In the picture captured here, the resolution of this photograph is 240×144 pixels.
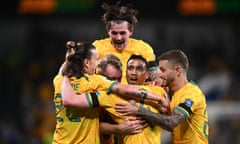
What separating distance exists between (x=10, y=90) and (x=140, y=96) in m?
9.07

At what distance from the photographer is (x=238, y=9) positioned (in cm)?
1227

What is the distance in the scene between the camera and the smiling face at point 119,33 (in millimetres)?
6898

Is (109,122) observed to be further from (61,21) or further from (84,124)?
(61,21)

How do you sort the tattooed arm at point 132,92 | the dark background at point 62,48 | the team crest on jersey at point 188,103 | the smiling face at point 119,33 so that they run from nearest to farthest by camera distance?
the tattooed arm at point 132,92
the team crest on jersey at point 188,103
the smiling face at point 119,33
the dark background at point 62,48

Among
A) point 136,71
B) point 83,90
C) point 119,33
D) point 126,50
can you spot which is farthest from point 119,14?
point 83,90

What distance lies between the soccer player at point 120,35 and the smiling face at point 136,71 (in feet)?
2.95

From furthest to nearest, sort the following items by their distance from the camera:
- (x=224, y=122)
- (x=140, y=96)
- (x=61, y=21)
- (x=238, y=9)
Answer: (x=61, y=21) → (x=224, y=122) → (x=238, y=9) → (x=140, y=96)

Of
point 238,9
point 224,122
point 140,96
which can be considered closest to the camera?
point 140,96

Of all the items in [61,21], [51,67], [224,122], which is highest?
[61,21]

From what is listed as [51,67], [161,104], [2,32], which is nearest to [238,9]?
[51,67]

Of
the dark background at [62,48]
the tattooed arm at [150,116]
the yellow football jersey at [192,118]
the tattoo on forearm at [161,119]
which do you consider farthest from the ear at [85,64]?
the dark background at [62,48]

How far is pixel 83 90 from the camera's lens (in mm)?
5836

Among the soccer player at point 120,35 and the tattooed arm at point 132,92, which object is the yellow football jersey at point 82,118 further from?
the soccer player at point 120,35

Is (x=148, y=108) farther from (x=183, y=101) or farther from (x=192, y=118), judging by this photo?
(x=192, y=118)
